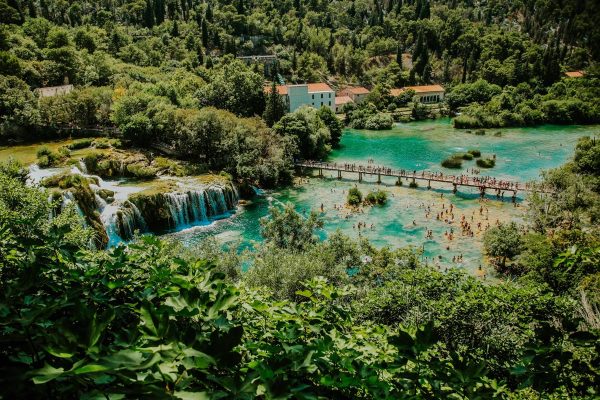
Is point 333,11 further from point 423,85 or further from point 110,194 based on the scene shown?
point 110,194

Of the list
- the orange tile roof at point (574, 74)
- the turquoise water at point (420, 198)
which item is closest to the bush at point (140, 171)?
the turquoise water at point (420, 198)

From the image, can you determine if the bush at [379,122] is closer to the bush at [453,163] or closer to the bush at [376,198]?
the bush at [453,163]

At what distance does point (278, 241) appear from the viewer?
81.6 feet

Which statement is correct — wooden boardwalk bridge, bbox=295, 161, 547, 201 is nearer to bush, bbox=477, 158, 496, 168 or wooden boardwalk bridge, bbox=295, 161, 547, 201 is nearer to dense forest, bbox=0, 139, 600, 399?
bush, bbox=477, 158, 496, 168

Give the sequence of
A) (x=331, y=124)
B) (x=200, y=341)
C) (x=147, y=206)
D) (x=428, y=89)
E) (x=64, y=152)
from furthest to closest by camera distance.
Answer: (x=428, y=89)
(x=331, y=124)
(x=64, y=152)
(x=147, y=206)
(x=200, y=341)

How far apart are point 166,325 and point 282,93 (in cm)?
7304

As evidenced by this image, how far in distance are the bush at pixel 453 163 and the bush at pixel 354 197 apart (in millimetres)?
15723

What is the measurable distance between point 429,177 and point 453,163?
794cm

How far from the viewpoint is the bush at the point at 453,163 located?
163 ft

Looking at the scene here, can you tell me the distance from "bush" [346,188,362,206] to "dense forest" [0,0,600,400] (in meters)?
8.22

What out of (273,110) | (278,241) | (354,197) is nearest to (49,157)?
(278,241)

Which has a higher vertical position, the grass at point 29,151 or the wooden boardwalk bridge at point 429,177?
the grass at point 29,151

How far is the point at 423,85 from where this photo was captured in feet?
328

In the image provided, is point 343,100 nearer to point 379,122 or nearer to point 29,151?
point 379,122
